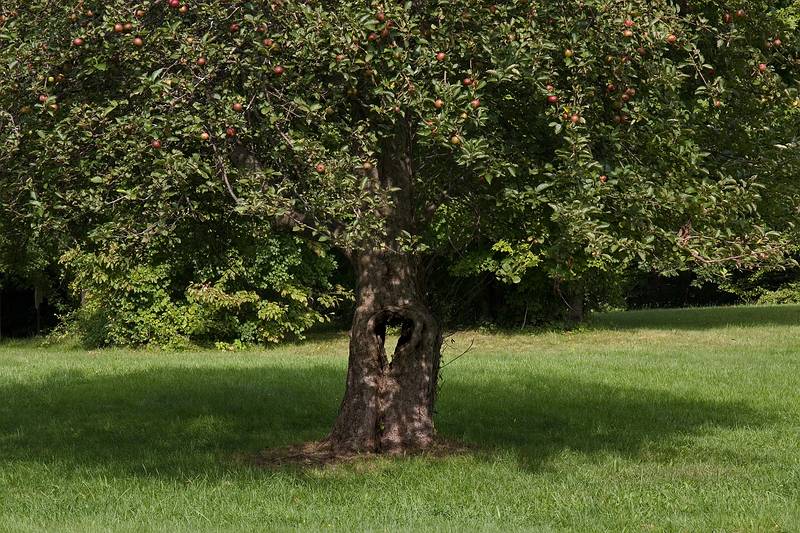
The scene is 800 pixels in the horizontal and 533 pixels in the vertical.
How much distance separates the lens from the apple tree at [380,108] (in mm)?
8906

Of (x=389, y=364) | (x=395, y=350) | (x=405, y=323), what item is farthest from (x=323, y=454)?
(x=405, y=323)

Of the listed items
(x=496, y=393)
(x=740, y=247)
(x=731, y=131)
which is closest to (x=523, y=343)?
(x=496, y=393)

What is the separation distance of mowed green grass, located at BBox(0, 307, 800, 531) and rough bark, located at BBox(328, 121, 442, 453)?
54 centimetres

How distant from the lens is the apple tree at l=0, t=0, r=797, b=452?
351 inches

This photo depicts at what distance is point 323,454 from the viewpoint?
463 inches

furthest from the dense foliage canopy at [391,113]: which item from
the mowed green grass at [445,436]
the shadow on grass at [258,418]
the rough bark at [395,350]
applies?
the shadow on grass at [258,418]

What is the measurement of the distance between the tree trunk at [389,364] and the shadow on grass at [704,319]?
19.7m

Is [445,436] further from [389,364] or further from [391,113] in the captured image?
[391,113]

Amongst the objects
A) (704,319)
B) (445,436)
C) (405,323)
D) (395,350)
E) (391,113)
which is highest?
(391,113)

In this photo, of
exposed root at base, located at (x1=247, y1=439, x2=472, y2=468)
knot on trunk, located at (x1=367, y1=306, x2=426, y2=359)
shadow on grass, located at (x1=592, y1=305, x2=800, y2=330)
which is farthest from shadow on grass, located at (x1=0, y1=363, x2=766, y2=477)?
shadow on grass, located at (x1=592, y1=305, x2=800, y2=330)

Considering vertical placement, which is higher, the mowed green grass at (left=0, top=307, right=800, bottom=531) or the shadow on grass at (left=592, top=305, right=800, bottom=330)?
the shadow on grass at (left=592, top=305, right=800, bottom=330)

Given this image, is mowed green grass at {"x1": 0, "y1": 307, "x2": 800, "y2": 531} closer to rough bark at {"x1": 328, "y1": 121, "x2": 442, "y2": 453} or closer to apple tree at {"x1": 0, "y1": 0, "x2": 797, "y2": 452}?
rough bark at {"x1": 328, "y1": 121, "x2": 442, "y2": 453}

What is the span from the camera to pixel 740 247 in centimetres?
901

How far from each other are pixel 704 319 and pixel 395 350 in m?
24.6
